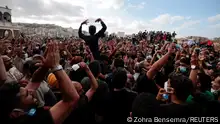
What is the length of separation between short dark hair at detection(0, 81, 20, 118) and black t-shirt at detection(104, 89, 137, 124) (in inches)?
59.6

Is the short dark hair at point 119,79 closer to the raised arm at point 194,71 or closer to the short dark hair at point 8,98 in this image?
the raised arm at point 194,71

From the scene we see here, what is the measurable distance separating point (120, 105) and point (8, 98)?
1.69 meters

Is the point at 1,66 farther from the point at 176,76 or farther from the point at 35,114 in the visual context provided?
the point at 176,76

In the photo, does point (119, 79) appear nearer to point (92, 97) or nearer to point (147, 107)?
point (92, 97)

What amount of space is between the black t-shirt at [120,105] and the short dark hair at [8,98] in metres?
1.51

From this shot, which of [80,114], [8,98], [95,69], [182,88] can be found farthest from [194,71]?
[8,98]

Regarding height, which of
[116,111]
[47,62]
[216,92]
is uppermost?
[47,62]

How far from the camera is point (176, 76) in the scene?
2340 mm

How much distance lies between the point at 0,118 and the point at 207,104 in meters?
2.37

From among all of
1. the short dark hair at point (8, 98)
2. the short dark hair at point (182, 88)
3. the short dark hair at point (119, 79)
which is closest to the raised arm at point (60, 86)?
the short dark hair at point (8, 98)

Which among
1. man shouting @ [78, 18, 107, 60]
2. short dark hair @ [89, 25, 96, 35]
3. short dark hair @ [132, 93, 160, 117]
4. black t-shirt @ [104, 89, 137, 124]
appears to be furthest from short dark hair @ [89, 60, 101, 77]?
short dark hair @ [89, 25, 96, 35]

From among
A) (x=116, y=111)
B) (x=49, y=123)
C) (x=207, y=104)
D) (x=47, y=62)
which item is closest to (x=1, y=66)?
(x=47, y=62)

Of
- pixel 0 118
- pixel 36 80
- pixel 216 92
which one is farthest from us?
pixel 216 92

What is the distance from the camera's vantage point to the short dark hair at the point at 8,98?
1.61 meters
